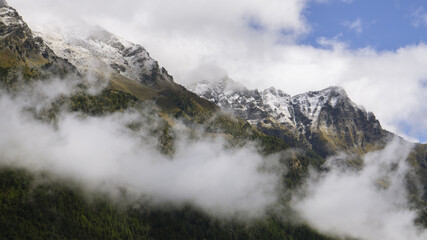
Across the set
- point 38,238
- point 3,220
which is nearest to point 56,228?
point 38,238

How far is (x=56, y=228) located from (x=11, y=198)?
30.0 meters

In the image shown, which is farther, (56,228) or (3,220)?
(56,228)

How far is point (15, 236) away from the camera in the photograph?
180750 millimetres

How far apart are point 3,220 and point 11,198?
46.6 ft

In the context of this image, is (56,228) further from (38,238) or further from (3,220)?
(3,220)

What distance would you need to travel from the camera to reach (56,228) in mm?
195500

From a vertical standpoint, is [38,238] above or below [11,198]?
below

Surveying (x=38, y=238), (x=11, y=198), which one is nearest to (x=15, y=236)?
(x=38, y=238)

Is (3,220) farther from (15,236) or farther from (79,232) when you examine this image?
(79,232)

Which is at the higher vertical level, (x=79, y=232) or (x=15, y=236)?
(x=79, y=232)

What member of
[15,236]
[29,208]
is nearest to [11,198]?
[29,208]

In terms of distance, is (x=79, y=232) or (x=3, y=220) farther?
(x=79, y=232)

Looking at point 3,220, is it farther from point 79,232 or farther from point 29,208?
point 79,232

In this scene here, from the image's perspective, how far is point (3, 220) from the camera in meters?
184
